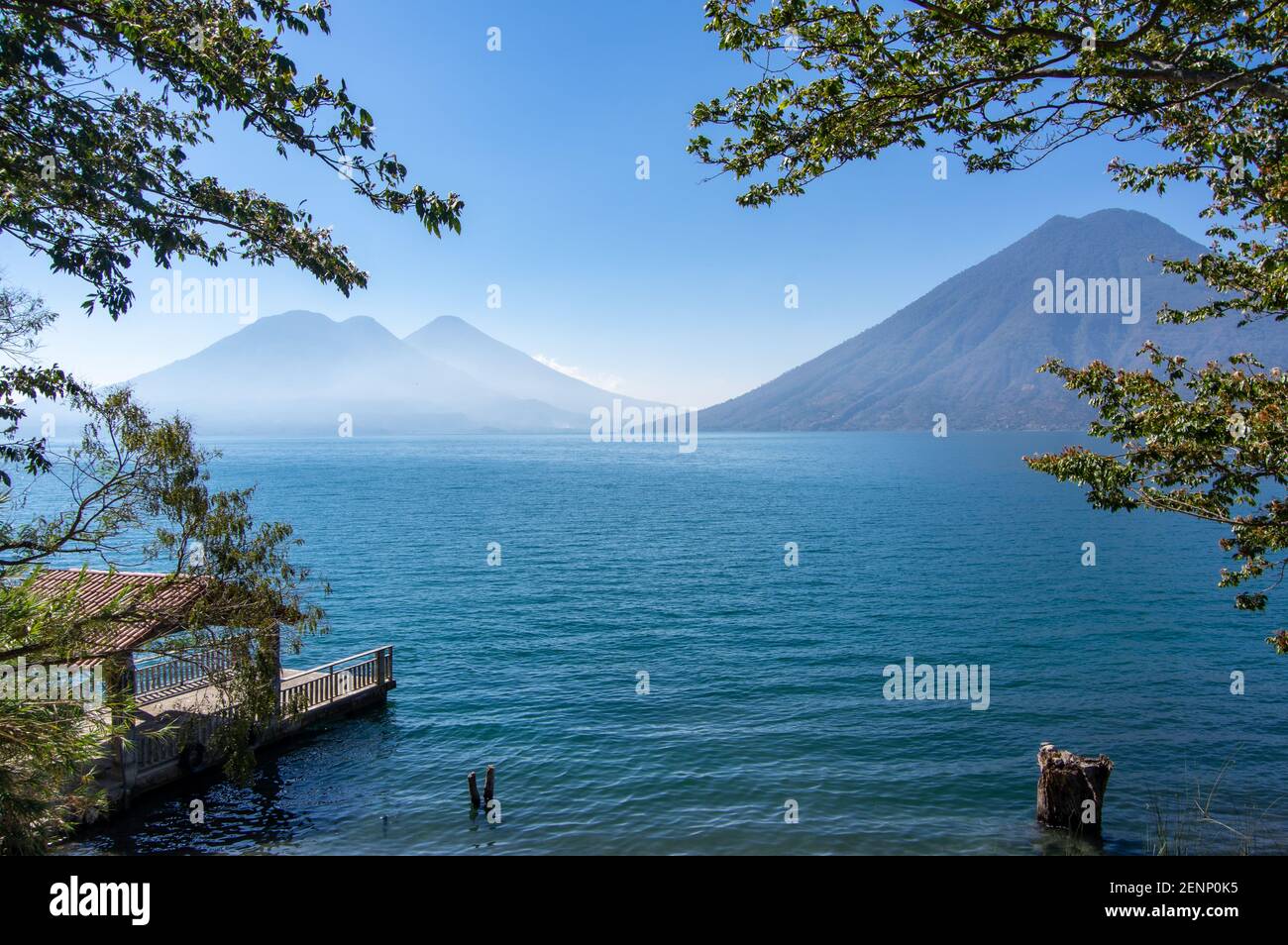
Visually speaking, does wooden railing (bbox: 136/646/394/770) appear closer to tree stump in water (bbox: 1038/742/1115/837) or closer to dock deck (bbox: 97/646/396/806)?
dock deck (bbox: 97/646/396/806)

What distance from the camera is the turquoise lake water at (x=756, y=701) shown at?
21.5 metres

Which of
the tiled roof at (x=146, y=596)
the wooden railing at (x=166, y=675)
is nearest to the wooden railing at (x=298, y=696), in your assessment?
the wooden railing at (x=166, y=675)

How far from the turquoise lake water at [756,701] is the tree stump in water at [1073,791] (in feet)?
2.62

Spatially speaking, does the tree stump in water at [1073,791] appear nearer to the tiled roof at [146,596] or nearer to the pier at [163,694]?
the pier at [163,694]

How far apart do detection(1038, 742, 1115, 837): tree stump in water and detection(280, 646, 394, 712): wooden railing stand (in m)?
23.2

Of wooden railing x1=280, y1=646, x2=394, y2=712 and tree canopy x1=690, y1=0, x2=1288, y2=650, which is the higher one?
tree canopy x1=690, y1=0, x2=1288, y2=650

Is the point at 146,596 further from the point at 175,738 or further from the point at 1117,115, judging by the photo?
the point at 1117,115

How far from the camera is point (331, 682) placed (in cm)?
2917

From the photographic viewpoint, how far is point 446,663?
123 feet

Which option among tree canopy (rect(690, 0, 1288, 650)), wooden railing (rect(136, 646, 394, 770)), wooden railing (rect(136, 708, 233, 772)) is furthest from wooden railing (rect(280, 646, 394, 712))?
tree canopy (rect(690, 0, 1288, 650))

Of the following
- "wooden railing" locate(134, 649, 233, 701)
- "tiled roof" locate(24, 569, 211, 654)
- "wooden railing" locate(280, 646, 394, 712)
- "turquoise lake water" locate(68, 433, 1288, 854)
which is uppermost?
"tiled roof" locate(24, 569, 211, 654)

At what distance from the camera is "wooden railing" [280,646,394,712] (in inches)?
1033
